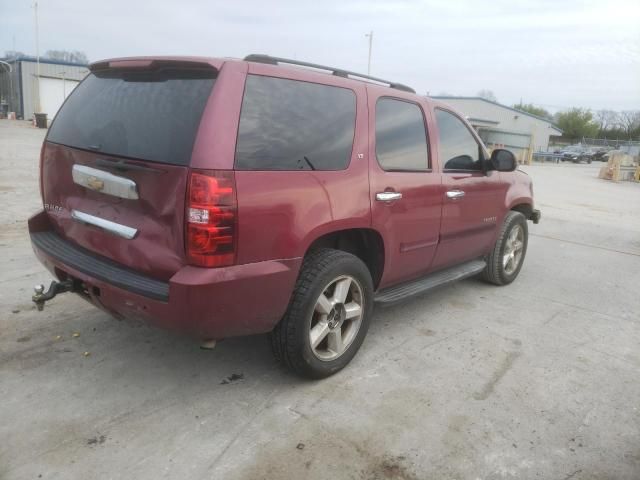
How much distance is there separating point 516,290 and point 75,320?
421cm

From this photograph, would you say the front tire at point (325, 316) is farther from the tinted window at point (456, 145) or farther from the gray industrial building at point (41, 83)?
the gray industrial building at point (41, 83)

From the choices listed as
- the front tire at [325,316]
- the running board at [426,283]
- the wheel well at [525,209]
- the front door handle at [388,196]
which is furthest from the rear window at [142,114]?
the wheel well at [525,209]

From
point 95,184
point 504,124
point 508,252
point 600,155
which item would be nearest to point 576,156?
point 504,124

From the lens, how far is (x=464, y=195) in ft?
14.0

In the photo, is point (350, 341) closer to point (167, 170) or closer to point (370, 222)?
point (370, 222)

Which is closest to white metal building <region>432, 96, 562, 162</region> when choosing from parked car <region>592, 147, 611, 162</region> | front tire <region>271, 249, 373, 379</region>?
parked car <region>592, 147, 611, 162</region>

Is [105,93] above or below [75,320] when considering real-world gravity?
above

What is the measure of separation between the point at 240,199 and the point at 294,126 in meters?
0.62

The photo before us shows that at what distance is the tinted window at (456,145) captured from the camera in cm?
414

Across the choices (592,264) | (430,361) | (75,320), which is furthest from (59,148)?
(592,264)

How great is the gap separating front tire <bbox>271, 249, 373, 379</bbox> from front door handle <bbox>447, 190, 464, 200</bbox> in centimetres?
117

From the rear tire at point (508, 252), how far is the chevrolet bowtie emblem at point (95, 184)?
3.80 m

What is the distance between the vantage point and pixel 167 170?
98.1 inches

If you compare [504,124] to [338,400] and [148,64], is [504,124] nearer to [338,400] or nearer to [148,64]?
[338,400]
